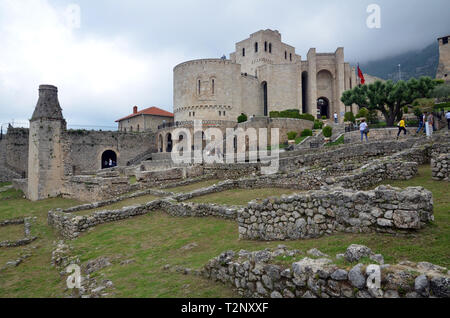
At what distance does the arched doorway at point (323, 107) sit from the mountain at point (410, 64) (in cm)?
7511

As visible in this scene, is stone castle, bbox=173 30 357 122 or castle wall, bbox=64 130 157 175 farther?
stone castle, bbox=173 30 357 122

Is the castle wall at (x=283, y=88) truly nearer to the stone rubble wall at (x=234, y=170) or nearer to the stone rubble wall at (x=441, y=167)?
the stone rubble wall at (x=234, y=170)

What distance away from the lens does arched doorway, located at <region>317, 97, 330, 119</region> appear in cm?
5431

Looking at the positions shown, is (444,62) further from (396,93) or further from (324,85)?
(396,93)

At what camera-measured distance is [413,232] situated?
5289 mm

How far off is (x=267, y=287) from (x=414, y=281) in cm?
206

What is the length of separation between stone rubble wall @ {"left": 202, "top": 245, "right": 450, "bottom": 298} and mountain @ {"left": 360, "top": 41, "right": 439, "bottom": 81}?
427ft

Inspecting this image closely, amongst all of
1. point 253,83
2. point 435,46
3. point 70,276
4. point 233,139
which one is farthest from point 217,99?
point 435,46

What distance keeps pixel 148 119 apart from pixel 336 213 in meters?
53.2

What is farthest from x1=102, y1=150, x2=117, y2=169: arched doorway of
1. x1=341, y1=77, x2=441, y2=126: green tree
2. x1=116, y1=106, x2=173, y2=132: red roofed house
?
x1=341, y1=77, x2=441, y2=126: green tree

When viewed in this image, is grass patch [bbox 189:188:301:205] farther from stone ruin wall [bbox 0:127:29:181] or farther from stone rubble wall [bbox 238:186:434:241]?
stone ruin wall [bbox 0:127:29:181]

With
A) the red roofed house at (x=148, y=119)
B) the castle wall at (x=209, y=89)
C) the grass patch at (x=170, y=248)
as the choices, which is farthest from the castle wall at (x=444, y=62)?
the grass patch at (x=170, y=248)

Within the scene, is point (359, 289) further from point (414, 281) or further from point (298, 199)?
point (298, 199)

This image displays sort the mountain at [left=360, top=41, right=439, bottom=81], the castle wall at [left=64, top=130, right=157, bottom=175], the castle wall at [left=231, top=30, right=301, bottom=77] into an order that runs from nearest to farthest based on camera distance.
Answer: the castle wall at [left=64, top=130, right=157, bottom=175]
the castle wall at [left=231, top=30, right=301, bottom=77]
the mountain at [left=360, top=41, right=439, bottom=81]
